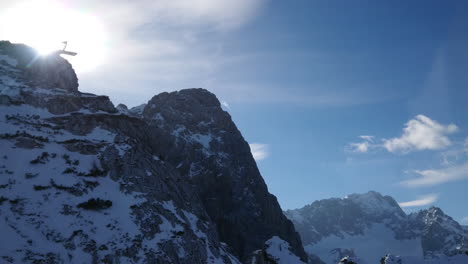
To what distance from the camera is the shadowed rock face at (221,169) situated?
415 feet

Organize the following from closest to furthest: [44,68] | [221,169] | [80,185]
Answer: [80,185] → [44,68] → [221,169]

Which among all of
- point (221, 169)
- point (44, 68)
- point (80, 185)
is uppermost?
point (44, 68)

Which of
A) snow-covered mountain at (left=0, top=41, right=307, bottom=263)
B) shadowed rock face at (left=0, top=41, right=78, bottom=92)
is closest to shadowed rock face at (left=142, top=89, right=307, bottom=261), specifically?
snow-covered mountain at (left=0, top=41, right=307, bottom=263)

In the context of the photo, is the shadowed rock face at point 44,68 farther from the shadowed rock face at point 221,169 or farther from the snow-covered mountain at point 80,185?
the shadowed rock face at point 221,169

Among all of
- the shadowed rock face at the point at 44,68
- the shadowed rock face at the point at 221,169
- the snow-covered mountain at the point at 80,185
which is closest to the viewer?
the snow-covered mountain at the point at 80,185

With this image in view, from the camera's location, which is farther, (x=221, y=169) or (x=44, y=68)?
(x=221, y=169)

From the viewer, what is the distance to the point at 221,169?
441ft

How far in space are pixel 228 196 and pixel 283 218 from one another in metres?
23.2

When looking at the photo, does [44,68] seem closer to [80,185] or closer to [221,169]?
[80,185]

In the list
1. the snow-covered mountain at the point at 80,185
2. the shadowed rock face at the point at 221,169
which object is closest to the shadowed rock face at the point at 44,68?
the snow-covered mountain at the point at 80,185

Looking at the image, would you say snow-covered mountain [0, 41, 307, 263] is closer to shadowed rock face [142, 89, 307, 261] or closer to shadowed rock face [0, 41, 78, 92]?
shadowed rock face [0, 41, 78, 92]

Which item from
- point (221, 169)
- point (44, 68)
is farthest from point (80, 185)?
point (221, 169)

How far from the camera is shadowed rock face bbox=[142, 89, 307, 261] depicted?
126m

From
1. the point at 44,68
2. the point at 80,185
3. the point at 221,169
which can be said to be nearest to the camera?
the point at 80,185
